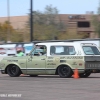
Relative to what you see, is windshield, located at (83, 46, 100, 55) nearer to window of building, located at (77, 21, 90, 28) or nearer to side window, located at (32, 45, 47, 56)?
side window, located at (32, 45, 47, 56)

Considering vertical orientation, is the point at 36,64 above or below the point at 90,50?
below

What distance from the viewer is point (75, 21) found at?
94375mm

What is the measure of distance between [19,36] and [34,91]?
46.6m

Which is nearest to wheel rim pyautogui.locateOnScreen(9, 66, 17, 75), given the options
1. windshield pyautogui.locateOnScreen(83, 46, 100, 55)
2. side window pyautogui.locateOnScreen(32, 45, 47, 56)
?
side window pyautogui.locateOnScreen(32, 45, 47, 56)

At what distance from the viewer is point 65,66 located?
20.8 metres

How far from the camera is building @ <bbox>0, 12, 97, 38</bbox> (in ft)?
293

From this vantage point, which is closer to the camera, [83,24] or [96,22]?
[96,22]

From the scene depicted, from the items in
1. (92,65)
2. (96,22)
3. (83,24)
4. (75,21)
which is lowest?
(92,65)

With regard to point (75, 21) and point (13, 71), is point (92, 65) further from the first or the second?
point (75, 21)

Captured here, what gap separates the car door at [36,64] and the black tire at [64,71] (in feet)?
2.79

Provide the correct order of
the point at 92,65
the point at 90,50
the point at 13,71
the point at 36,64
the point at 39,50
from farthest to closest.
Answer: the point at 13,71 < the point at 39,50 < the point at 36,64 < the point at 90,50 < the point at 92,65

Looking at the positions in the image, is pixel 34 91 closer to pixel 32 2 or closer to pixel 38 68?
pixel 38 68

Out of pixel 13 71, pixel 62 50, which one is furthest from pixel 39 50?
pixel 13 71

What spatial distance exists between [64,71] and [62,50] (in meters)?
1.10
